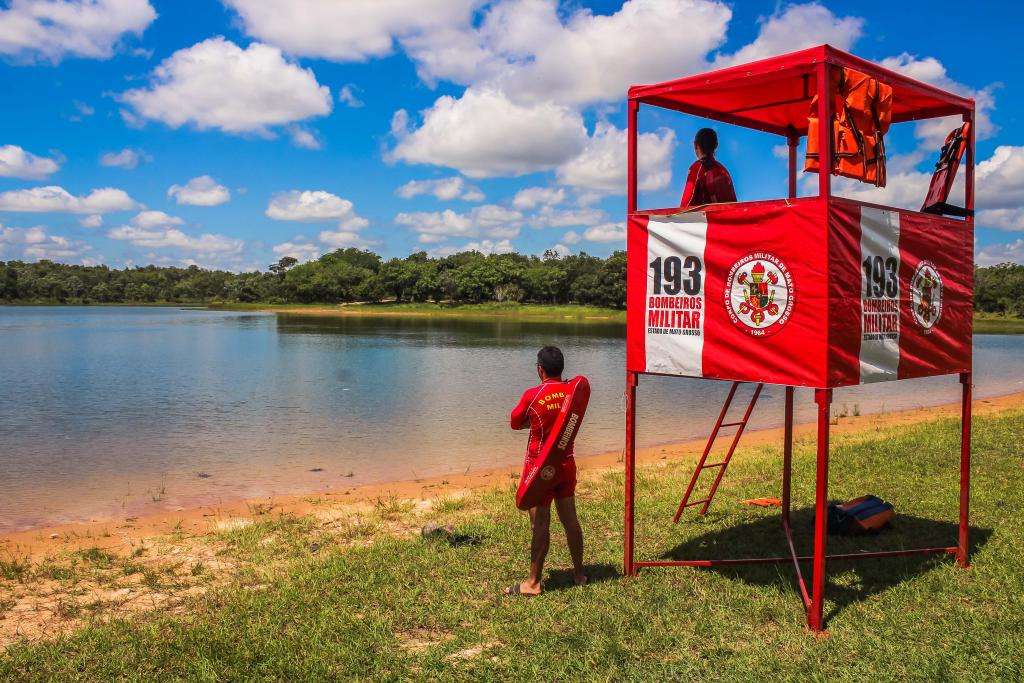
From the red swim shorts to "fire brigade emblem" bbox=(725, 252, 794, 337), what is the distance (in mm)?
1598

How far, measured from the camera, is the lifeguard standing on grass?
5.24m

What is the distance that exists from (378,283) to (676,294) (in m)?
124

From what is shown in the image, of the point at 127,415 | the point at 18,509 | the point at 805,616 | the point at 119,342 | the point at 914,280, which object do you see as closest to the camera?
the point at 805,616

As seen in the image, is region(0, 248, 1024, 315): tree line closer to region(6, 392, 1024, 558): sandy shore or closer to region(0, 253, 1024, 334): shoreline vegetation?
region(0, 253, 1024, 334): shoreline vegetation

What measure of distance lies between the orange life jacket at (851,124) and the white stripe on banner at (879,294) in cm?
34

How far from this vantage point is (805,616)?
504cm

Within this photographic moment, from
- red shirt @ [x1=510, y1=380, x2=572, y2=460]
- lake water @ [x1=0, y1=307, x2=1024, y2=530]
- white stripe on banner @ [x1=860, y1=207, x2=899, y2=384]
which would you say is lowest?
lake water @ [x1=0, y1=307, x2=1024, y2=530]

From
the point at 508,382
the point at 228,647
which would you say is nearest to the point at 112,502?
the point at 228,647

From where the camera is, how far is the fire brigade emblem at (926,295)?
5617 millimetres

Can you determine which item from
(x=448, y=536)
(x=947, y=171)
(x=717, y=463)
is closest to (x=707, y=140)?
(x=947, y=171)

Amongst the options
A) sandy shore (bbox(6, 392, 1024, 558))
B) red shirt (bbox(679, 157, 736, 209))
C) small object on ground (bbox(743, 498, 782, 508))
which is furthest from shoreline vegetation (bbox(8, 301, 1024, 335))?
red shirt (bbox(679, 157, 736, 209))

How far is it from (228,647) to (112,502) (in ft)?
25.9

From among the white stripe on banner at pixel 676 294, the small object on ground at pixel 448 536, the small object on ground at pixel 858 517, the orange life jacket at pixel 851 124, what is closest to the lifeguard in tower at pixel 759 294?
the white stripe on banner at pixel 676 294

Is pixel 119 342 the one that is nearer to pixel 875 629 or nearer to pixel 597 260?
pixel 875 629
